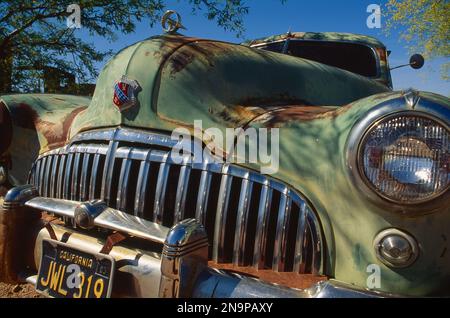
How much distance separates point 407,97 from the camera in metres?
1.36

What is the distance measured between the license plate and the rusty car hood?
2.24ft

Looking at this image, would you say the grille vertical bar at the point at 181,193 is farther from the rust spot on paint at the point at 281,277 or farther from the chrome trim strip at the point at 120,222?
the rust spot on paint at the point at 281,277

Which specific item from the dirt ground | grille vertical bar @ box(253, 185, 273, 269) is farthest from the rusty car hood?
the dirt ground

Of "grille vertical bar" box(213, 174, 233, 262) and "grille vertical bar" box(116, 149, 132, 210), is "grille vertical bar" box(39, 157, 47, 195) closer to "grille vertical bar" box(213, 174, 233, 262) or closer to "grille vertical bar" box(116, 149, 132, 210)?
"grille vertical bar" box(116, 149, 132, 210)

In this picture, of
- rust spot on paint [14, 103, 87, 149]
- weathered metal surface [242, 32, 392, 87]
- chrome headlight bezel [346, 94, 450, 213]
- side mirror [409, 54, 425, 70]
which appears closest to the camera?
chrome headlight bezel [346, 94, 450, 213]

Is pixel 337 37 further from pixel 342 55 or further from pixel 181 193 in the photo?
pixel 181 193

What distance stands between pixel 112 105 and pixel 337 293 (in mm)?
1482

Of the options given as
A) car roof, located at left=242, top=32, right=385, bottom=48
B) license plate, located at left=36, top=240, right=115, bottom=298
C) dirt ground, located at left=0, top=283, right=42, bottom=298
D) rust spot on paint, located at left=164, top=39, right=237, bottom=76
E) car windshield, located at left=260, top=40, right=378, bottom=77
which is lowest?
dirt ground, located at left=0, top=283, right=42, bottom=298

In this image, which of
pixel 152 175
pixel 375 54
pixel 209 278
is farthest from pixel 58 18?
pixel 209 278

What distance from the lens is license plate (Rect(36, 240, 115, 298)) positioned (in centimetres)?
163

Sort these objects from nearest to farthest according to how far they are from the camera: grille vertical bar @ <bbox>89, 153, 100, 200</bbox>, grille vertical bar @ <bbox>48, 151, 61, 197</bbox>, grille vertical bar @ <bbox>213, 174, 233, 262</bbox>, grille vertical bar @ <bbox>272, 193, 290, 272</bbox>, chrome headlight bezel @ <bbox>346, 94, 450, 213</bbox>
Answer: chrome headlight bezel @ <bbox>346, 94, 450, 213</bbox>, grille vertical bar @ <bbox>272, 193, 290, 272</bbox>, grille vertical bar @ <bbox>213, 174, 233, 262</bbox>, grille vertical bar @ <bbox>89, 153, 100, 200</bbox>, grille vertical bar @ <bbox>48, 151, 61, 197</bbox>

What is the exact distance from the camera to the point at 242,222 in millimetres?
1622

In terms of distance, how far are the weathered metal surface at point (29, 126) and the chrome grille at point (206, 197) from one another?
627 mm

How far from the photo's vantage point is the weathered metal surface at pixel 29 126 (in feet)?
8.83
